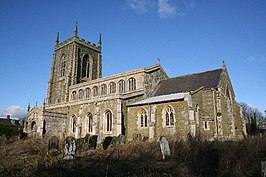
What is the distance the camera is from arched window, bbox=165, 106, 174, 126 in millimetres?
23844

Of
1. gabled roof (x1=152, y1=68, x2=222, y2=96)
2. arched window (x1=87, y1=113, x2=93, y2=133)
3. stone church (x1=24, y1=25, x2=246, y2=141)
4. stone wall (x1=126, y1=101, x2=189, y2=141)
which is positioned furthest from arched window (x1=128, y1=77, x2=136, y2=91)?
arched window (x1=87, y1=113, x2=93, y2=133)

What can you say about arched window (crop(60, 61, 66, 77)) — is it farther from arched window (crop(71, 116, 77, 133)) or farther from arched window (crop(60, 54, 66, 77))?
arched window (crop(71, 116, 77, 133))

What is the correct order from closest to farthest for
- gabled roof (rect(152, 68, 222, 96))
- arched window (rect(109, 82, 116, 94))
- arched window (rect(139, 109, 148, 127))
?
arched window (rect(139, 109, 148, 127)), gabled roof (rect(152, 68, 222, 96)), arched window (rect(109, 82, 116, 94))

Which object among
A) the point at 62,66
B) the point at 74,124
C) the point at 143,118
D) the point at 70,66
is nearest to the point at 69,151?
the point at 143,118

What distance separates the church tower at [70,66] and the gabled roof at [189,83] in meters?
17.3

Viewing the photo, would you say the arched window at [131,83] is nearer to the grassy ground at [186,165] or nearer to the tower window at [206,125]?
the tower window at [206,125]

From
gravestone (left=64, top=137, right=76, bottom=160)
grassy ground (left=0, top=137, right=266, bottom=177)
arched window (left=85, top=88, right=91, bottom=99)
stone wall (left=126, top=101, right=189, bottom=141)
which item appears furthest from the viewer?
arched window (left=85, top=88, right=91, bottom=99)

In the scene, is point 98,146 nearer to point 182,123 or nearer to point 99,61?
point 182,123

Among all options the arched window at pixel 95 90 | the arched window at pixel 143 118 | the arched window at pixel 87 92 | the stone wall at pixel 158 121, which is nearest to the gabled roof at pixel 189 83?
the stone wall at pixel 158 121

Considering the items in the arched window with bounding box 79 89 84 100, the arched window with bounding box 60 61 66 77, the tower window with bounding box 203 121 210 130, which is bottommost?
the tower window with bounding box 203 121 210 130

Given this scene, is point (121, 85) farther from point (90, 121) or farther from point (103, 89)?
point (90, 121)

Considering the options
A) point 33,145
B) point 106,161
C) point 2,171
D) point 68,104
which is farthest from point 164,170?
point 68,104

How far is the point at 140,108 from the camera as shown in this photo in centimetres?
2609

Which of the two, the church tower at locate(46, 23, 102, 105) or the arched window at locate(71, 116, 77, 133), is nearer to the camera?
the arched window at locate(71, 116, 77, 133)
